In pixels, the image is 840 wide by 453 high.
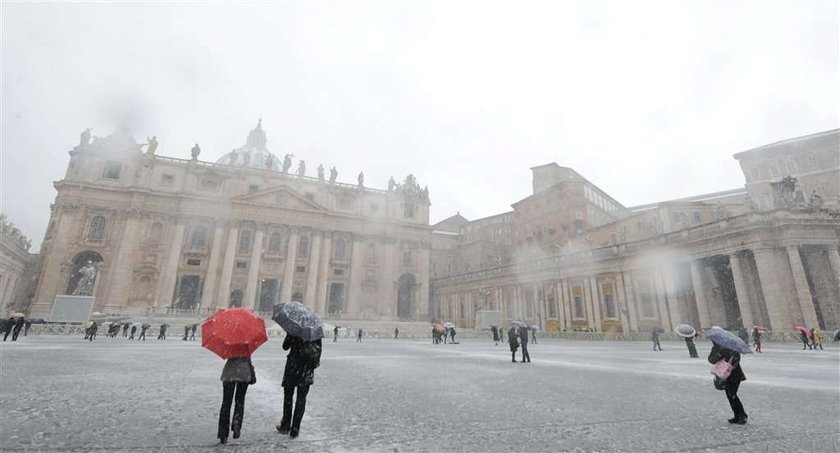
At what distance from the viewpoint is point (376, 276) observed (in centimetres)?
5225

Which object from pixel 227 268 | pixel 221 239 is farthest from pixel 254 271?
pixel 221 239

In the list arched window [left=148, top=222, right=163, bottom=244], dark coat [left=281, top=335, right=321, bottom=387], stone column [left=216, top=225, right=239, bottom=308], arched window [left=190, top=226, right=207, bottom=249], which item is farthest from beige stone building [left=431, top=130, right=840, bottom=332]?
arched window [left=148, top=222, right=163, bottom=244]

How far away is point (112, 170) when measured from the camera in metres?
44.9

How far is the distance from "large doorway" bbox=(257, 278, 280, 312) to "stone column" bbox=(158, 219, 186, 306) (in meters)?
9.07

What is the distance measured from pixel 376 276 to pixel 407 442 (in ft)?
161

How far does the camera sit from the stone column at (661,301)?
29625 millimetres

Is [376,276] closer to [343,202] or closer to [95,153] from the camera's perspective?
[343,202]

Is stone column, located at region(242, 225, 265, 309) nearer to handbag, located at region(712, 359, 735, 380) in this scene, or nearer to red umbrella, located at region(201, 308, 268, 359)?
red umbrella, located at region(201, 308, 268, 359)

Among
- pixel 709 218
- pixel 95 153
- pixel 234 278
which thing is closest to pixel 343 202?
pixel 234 278

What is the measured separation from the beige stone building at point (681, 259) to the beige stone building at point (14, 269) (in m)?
47.3

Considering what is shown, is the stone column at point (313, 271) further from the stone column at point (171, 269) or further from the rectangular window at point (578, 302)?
the rectangular window at point (578, 302)

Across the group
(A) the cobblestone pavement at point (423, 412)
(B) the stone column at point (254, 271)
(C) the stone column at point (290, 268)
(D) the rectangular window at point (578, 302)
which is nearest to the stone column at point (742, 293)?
(D) the rectangular window at point (578, 302)

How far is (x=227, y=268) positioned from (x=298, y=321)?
1784 inches

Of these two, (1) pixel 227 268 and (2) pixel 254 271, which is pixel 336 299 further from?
(1) pixel 227 268
